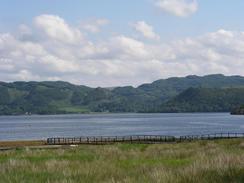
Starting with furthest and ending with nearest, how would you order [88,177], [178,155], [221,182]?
[178,155], [88,177], [221,182]

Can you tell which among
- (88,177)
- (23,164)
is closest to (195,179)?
(88,177)

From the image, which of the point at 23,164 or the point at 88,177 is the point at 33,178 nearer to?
the point at 88,177

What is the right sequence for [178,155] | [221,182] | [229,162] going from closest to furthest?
[221,182] < [229,162] < [178,155]

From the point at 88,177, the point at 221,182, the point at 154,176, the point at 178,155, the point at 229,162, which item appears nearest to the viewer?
the point at 221,182

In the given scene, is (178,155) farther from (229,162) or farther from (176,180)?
(176,180)

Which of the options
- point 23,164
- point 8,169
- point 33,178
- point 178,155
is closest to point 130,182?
point 33,178

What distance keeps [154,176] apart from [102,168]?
3.74 meters

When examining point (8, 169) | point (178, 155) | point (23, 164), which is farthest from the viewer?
point (178, 155)

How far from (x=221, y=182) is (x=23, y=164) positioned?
1031cm

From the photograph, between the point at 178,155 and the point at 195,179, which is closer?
the point at 195,179

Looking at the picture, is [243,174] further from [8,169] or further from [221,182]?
[8,169]

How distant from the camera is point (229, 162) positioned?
16844 millimetres

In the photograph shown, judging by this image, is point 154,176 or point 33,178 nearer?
point 154,176

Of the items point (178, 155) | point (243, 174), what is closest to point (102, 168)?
point (243, 174)
